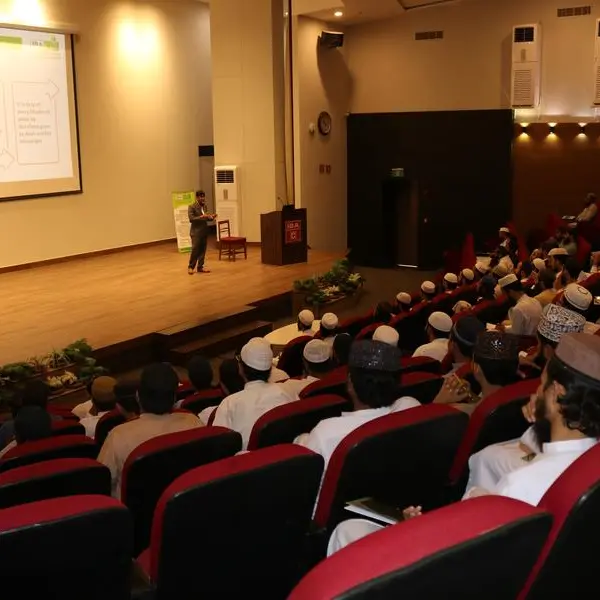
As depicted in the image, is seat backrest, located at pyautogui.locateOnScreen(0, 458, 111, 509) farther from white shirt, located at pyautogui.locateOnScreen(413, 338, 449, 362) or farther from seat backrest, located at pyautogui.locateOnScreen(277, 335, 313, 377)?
seat backrest, located at pyautogui.locateOnScreen(277, 335, 313, 377)

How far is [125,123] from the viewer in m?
12.1

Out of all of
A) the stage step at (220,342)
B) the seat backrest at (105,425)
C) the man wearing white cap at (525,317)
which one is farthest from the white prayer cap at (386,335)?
the stage step at (220,342)

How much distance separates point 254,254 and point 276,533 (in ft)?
33.5

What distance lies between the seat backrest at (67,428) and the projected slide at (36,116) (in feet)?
23.1

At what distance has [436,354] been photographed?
4.82 meters

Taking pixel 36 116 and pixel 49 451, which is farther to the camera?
pixel 36 116

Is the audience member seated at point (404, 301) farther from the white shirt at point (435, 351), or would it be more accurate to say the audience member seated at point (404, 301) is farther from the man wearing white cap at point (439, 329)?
the white shirt at point (435, 351)

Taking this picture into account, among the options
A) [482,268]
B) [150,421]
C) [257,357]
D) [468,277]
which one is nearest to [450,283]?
[468,277]

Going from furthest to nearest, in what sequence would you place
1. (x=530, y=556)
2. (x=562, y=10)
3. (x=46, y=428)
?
(x=562, y=10) < (x=46, y=428) < (x=530, y=556)

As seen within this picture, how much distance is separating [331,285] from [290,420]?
7335 mm

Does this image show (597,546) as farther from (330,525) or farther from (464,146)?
(464,146)

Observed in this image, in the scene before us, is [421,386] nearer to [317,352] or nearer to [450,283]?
[317,352]

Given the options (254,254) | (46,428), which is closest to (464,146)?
(254,254)

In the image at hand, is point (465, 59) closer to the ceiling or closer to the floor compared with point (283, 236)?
closer to the ceiling
